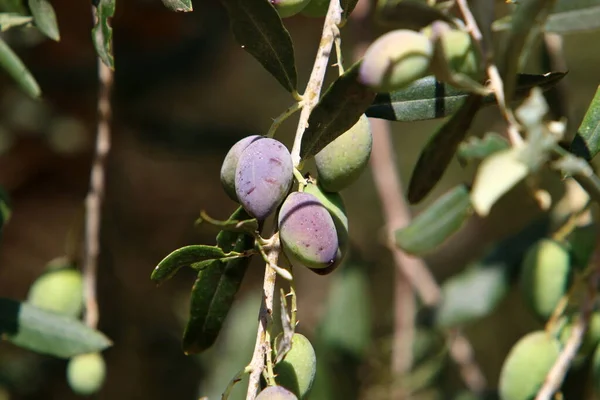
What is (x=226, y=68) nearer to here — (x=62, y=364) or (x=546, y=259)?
(x=62, y=364)

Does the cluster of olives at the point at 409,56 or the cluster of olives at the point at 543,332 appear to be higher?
the cluster of olives at the point at 409,56

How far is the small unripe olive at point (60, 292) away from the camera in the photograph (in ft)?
3.17

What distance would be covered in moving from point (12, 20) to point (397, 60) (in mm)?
482

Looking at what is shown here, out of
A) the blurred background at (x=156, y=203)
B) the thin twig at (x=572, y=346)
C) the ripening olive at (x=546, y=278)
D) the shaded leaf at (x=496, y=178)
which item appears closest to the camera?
the shaded leaf at (x=496, y=178)

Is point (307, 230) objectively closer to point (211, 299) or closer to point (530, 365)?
point (211, 299)

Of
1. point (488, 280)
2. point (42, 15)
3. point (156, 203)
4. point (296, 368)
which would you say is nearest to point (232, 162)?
point (296, 368)

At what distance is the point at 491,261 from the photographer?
121 centimetres

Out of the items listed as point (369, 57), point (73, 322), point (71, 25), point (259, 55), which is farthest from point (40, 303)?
point (71, 25)

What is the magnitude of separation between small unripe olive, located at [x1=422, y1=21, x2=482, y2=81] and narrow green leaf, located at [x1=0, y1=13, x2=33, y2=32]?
451 mm

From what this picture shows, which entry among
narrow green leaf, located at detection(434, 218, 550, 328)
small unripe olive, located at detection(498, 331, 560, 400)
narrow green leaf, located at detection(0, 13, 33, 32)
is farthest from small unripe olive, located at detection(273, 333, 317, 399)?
narrow green leaf, located at detection(434, 218, 550, 328)

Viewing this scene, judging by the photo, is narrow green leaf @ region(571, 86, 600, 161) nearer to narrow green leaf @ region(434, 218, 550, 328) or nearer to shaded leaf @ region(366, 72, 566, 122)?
shaded leaf @ region(366, 72, 566, 122)

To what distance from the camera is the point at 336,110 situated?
62 cm

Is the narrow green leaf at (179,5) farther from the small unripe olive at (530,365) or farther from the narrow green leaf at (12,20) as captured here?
the small unripe olive at (530,365)

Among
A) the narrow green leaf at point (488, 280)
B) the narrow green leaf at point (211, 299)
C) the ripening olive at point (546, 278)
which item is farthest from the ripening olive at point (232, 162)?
the narrow green leaf at point (488, 280)
